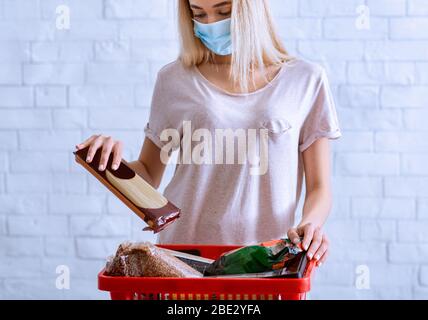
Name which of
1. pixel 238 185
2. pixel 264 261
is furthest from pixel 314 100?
pixel 264 261

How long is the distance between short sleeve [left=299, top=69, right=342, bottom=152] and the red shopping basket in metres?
0.57

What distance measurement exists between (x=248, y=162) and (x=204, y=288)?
1.87ft

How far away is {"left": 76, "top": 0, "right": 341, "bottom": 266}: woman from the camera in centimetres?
136

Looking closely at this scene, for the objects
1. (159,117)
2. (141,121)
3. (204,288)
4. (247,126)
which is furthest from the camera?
(141,121)

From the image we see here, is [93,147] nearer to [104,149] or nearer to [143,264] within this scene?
[104,149]

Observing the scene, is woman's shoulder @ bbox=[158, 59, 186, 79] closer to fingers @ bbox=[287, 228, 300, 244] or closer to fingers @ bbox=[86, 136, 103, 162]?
fingers @ bbox=[86, 136, 103, 162]

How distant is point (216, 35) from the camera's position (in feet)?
4.57

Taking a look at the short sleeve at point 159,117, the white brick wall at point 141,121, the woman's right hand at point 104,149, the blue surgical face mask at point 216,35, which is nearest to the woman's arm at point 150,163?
the short sleeve at point 159,117

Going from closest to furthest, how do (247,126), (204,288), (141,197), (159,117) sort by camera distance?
1. (204,288)
2. (141,197)
3. (247,126)
4. (159,117)

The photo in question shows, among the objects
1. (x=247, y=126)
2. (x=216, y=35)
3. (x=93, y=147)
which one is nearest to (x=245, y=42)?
(x=216, y=35)

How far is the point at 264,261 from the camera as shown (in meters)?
0.89

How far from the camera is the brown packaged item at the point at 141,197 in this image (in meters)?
0.92

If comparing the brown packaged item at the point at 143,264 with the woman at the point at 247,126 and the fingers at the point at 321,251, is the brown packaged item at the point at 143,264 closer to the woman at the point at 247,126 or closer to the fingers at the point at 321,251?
the fingers at the point at 321,251
